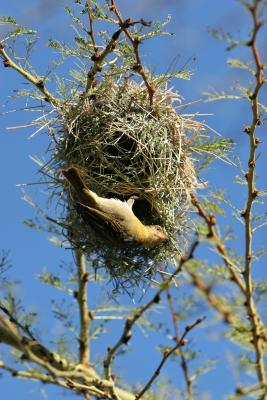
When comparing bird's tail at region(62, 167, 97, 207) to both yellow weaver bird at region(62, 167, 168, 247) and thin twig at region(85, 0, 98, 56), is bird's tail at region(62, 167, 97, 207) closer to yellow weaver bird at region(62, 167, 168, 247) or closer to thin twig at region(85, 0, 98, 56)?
yellow weaver bird at region(62, 167, 168, 247)

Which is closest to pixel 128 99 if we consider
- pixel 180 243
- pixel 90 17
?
pixel 90 17

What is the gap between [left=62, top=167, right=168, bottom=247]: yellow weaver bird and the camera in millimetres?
4184

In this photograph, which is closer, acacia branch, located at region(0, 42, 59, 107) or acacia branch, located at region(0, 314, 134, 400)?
acacia branch, located at region(0, 314, 134, 400)

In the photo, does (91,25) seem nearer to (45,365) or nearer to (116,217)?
(116,217)

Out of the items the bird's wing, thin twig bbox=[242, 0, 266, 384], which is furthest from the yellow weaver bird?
thin twig bbox=[242, 0, 266, 384]

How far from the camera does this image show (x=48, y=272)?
5531 millimetres

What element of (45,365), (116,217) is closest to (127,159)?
(116,217)

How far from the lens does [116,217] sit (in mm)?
4238

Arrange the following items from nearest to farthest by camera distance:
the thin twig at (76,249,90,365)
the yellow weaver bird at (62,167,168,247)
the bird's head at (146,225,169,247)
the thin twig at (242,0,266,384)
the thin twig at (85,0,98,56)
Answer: the thin twig at (242,0,266,384) < the thin twig at (85,0,98,56) < the yellow weaver bird at (62,167,168,247) < the bird's head at (146,225,169,247) < the thin twig at (76,249,90,365)

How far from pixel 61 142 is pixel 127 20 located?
0.99 m

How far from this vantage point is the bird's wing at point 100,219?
422 centimetres

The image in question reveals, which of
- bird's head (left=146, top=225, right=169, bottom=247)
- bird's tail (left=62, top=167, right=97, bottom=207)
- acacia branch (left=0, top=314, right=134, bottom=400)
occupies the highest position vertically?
bird's head (left=146, top=225, right=169, bottom=247)

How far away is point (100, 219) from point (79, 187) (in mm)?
239

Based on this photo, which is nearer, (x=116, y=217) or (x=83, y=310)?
(x=116, y=217)
